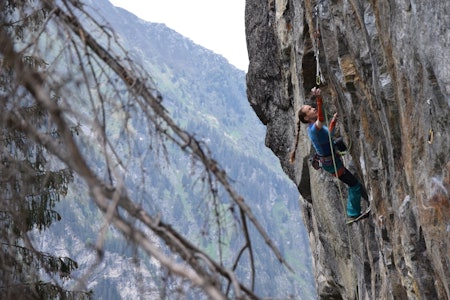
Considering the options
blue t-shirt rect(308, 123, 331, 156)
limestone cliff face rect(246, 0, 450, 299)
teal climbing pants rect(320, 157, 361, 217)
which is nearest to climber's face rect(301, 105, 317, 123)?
blue t-shirt rect(308, 123, 331, 156)

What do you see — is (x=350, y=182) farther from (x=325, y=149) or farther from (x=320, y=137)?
(x=320, y=137)

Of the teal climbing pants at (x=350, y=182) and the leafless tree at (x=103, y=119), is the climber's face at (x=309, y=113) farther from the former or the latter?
the leafless tree at (x=103, y=119)

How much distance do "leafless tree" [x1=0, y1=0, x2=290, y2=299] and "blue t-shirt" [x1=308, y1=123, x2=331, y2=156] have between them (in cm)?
726

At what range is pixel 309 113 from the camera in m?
10.8

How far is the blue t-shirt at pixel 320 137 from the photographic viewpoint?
1079 centimetres

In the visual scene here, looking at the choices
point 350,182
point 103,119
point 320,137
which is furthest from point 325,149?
point 103,119

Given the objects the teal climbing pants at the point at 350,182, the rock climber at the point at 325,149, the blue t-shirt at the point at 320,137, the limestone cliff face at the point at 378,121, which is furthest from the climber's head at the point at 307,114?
the teal climbing pants at the point at 350,182

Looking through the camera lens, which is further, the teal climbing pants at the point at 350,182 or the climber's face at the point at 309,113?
the teal climbing pants at the point at 350,182

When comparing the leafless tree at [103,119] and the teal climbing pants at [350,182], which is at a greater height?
the teal climbing pants at [350,182]

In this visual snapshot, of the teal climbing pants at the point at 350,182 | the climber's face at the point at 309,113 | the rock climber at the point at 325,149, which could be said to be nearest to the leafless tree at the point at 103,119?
the rock climber at the point at 325,149

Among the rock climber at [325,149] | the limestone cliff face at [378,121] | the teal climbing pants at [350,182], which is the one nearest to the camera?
the limestone cliff face at [378,121]

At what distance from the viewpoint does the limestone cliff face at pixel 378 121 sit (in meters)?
7.08

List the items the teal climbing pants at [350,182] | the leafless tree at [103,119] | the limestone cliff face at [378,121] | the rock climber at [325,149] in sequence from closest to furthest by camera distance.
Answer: the leafless tree at [103,119]
the limestone cliff face at [378,121]
the rock climber at [325,149]
the teal climbing pants at [350,182]

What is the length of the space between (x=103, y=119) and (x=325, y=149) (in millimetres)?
8066
